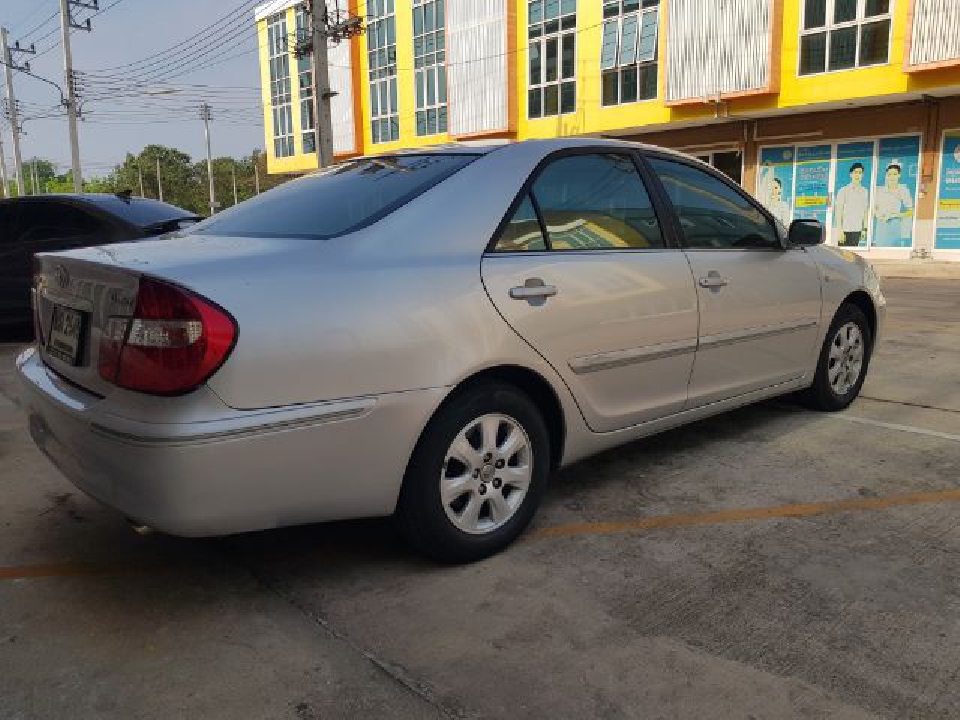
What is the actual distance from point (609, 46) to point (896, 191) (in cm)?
959

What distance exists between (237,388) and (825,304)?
3.46 metres

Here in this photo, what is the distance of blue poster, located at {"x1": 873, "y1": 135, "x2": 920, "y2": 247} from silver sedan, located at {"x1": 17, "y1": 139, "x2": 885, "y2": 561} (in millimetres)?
17870

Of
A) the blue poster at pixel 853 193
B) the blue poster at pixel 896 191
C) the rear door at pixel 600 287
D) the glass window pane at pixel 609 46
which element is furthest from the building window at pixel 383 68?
the rear door at pixel 600 287

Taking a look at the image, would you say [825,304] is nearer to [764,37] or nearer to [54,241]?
[54,241]

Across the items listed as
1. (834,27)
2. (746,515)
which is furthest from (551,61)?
(746,515)

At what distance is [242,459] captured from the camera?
7.72ft

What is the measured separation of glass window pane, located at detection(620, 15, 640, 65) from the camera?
2361 centimetres

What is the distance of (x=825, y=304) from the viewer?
4.54 m

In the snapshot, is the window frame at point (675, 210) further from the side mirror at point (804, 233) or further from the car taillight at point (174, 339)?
the car taillight at point (174, 339)

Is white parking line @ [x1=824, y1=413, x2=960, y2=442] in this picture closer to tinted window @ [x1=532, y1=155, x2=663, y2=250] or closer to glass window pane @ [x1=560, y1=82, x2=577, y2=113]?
tinted window @ [x1=532, y1=155, x2=663, y2=250]

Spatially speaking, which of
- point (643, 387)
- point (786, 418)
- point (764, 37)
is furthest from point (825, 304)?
point (764, 37)

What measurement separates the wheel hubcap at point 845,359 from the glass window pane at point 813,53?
17179 mm

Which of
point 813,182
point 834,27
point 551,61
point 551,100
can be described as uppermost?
point 551,61

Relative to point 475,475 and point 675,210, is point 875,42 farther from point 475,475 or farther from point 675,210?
point 475,475
